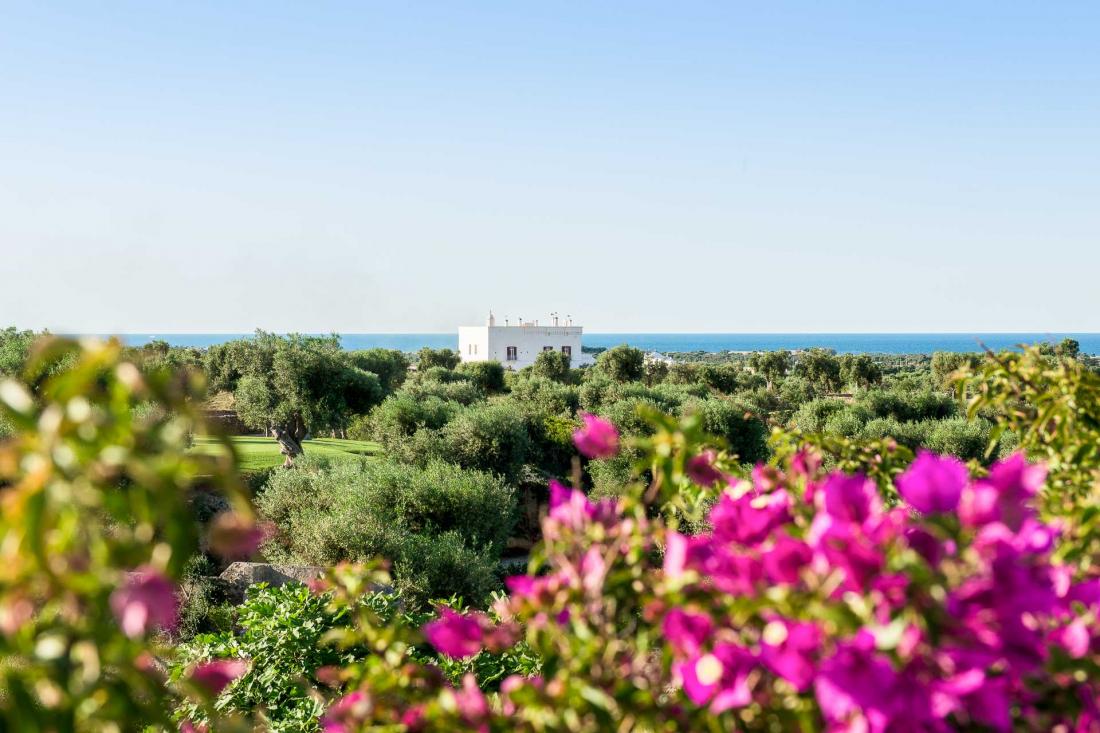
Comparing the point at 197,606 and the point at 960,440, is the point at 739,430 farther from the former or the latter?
the point at 197,606

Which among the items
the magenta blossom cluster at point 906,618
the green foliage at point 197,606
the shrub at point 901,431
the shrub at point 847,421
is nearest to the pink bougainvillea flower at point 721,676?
the magenta blossom cluster at point 906,618

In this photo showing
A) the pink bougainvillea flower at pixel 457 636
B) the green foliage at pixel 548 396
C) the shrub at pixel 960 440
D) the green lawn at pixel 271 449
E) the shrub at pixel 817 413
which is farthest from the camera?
the green foliage at pixel 548 396

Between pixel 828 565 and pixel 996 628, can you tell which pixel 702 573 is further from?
pixel 996 628

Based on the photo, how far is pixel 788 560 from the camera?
1294 millimetres

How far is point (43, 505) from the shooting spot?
101cm

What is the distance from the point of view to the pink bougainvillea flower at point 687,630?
4.55 ft

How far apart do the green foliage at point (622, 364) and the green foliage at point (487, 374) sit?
6754mm

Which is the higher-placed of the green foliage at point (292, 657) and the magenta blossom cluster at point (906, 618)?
the magenta blossom cluster at point (906, 618)

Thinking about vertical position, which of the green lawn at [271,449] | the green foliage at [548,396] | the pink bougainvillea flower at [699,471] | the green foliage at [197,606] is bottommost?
the green lawn at [271,449]

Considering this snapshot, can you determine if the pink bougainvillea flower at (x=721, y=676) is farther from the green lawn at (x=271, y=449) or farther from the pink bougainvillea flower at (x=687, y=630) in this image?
the green lawn at (x=271, y=449)

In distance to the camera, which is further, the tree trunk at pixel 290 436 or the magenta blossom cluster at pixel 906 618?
the tree trunk at pixel 290 436

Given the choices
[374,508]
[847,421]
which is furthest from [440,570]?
[847,421]

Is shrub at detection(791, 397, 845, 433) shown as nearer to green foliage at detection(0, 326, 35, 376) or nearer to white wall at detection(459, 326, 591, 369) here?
green foliage at detection(0, 326, 35, 376)

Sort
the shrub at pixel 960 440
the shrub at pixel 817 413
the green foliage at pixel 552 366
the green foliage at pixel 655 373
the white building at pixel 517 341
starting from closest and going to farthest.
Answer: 1. the shrub at pixel 960 440
2. the shrub at pixel 817 413
3. the green foliage at pixel 552 366
4. the green foliage at pixel 655 373
5. the white building at pixel 517 341
